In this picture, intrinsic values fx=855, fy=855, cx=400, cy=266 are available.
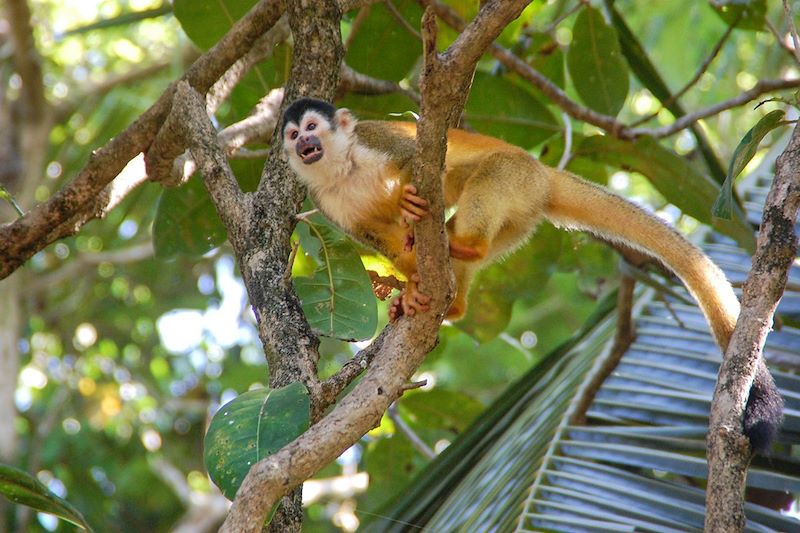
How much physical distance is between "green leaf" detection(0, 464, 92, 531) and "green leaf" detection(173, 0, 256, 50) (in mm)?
2002

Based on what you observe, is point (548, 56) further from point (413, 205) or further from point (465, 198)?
point (413, 205)

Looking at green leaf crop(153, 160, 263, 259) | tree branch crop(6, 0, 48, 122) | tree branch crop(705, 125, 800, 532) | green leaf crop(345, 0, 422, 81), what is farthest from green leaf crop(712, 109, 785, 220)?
tree branch crop(6, 0, 48, 122)

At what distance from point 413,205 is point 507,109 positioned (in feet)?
6.01

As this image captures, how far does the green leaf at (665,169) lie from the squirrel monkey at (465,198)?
18.0 inches

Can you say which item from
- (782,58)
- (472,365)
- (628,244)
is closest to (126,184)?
(628,244)

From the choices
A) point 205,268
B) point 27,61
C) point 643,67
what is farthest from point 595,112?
point 205,268

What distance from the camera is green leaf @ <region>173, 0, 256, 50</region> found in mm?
3424

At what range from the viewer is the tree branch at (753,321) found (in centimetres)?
182

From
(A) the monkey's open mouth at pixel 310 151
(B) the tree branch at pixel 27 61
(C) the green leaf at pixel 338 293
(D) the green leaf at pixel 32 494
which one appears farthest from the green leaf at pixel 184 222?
(B) the tree branch at pixel 27 61

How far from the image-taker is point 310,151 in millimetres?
2984

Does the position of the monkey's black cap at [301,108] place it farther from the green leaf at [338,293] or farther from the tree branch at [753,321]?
the tree branch at [753,321]

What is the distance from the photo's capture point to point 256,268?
2.23 metres

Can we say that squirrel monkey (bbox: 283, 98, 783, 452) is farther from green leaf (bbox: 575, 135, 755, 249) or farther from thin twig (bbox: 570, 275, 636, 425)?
green leaf (bbox: 575, 135, 755, 249)

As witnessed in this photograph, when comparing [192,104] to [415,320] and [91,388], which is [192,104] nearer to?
[415,320]
